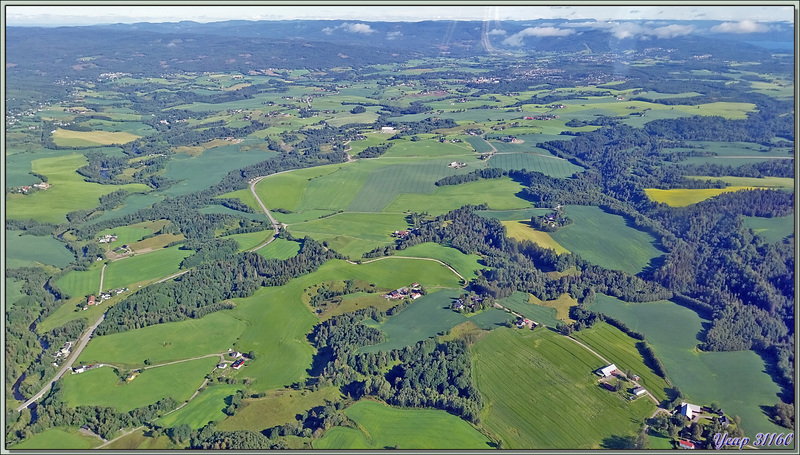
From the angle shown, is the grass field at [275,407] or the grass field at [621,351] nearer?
the grass field at [275,407]

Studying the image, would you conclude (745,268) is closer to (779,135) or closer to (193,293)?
(193,293)

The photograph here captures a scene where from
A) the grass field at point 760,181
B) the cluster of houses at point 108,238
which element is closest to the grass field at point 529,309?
the grass field at point 760,181

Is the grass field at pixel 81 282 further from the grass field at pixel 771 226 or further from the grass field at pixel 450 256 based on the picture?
the grass field at pixel 771 226

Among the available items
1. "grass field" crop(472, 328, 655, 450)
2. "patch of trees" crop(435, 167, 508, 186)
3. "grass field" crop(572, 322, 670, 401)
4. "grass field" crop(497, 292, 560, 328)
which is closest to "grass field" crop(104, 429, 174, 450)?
"grass field" crop(472, 328, 655, 450)

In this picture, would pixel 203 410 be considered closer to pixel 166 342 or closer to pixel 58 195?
pixel 166 342

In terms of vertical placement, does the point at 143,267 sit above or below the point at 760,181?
below

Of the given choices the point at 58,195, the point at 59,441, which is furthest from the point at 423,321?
the point at 58,195

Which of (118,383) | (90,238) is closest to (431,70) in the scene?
(90,238)
